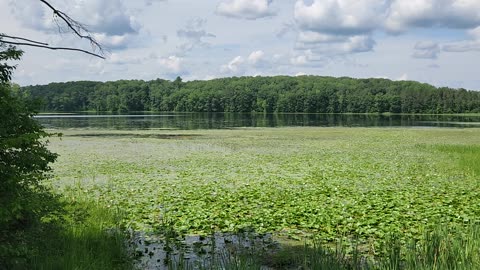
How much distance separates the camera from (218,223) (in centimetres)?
838

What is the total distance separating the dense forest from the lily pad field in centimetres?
10488

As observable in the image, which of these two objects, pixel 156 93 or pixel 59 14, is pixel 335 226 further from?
pixel 156 93

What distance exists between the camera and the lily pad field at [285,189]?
8211 mm

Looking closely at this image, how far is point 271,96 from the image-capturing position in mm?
135250

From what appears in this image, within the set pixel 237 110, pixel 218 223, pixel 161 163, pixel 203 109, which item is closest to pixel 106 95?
pixel 203 109

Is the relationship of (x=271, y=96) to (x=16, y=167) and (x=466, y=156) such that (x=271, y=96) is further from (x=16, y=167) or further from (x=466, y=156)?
(x=16, y=167)

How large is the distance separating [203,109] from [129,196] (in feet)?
405

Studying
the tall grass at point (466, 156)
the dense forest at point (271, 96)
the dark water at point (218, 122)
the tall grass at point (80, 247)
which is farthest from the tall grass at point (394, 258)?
the dense forest at point (271, 96)

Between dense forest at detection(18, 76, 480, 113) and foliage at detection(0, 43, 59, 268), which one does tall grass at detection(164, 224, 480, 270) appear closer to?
foliage at detection(0, 43, 59, 268)

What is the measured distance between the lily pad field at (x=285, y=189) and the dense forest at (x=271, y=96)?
104876 millimetres

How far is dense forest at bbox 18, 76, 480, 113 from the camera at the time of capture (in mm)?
118938

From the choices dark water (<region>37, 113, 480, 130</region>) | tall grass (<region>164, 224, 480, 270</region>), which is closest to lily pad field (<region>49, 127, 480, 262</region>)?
tall grass (<region>164, 224, 480, 270</region>)

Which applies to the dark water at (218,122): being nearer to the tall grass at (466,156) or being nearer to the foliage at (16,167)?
the tall grass at (466,156)

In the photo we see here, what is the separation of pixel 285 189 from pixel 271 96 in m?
124
